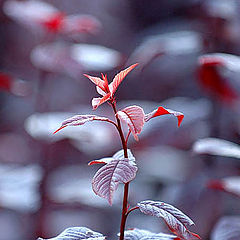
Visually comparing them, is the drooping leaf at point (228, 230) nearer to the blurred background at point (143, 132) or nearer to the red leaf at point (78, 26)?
the blurred background at point (143, 132)

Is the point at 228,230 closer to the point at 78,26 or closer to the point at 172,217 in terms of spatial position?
the point at 172,217

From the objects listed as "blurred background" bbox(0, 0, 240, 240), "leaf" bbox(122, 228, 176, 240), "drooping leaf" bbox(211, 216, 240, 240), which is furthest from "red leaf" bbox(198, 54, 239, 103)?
"leaf" bbox(122, 228, 176, 240)

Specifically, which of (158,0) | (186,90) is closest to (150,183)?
(186,90)

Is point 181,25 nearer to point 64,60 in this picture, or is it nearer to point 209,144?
point 64,60

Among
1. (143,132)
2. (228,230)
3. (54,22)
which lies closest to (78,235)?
(228,230)

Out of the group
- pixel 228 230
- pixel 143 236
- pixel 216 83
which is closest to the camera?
pixel 143 236

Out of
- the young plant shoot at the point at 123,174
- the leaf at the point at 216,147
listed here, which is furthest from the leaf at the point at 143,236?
the leaf at the point at 216,147
